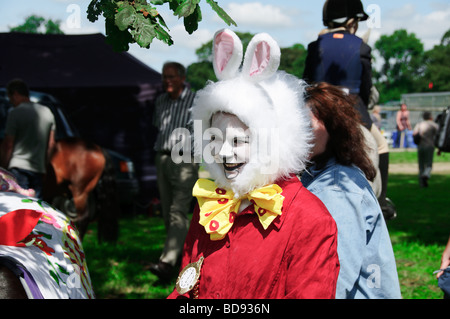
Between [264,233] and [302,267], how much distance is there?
19cm

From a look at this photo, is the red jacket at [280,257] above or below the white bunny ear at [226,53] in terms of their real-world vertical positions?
below

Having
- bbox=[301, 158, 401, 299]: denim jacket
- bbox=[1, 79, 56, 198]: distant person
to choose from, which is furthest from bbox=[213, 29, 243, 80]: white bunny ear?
bbox=[1, 79, 56, 198]: distant person

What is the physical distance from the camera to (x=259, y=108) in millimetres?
1902

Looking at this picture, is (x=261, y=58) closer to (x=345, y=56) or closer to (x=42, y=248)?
(x=42, y=248)

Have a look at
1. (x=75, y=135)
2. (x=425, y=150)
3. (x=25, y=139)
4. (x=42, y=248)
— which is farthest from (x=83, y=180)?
(x=425, y=150)

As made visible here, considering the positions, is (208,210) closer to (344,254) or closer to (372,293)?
(344,254)

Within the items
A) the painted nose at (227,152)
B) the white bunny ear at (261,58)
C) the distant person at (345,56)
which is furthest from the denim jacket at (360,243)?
the distant person at (345,56)

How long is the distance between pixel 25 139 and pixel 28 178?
18.5 inches

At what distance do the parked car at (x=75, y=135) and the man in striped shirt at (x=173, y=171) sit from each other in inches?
118

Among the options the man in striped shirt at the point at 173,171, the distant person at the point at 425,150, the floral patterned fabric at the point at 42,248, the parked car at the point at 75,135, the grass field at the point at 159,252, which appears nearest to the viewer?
the floral patterned fabric at the point at 42,248

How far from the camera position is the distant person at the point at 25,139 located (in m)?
6.16

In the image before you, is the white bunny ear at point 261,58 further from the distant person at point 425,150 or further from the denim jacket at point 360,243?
the distant person at point 425,150

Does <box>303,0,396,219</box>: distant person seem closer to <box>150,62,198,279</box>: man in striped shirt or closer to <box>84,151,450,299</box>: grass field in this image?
<box>150,62,198,279</box>: man in striped shirt
